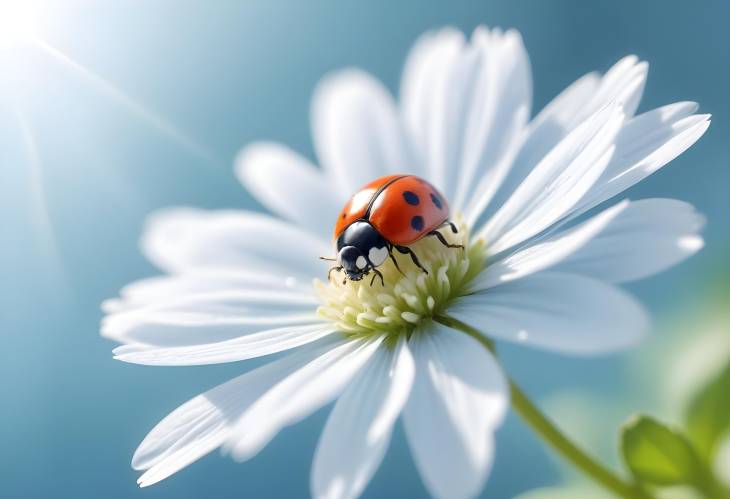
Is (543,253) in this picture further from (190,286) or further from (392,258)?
(190,286)

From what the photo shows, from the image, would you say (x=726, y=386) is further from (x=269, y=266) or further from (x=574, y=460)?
(x=269, y=266)

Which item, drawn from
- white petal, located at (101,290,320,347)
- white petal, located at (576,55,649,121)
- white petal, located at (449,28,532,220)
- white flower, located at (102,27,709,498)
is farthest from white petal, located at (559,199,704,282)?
white petal, located at (101,290,320,347)

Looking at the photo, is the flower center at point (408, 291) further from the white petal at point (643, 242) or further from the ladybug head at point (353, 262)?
the white petal at point (643, 242)

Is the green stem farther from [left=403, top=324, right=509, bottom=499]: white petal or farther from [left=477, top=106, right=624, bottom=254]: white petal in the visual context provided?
[left=477, top=106, right=624, bottom=254]: white petal

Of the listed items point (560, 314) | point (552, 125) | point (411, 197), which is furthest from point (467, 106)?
point (560, 314)

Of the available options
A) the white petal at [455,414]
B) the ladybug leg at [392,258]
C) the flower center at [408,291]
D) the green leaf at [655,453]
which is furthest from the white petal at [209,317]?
the green leaf at [655,453]

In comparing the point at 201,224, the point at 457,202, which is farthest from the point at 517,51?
the point at 201,224
